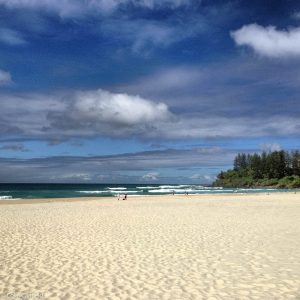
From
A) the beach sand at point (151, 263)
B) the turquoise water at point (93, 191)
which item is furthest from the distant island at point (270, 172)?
the beach sand at point (151, 263)

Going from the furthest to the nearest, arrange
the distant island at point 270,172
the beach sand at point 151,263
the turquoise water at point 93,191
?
the distant island at point 270,172
the turquoise water at point 93,191
the beach sand at point 151,263

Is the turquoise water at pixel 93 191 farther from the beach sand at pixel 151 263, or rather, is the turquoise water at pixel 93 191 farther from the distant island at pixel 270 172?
the beach sand at pixel 151 263

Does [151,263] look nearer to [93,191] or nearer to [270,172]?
[93,191]

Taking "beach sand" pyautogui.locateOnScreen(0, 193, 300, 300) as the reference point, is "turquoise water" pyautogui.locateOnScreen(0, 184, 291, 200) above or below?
above

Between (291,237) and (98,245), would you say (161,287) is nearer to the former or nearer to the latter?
(98,245)

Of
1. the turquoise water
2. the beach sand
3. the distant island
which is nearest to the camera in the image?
the beach sand

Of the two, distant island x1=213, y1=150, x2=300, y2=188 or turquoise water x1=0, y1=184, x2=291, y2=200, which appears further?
distant island x1=213, y1=150, x2=300, y2=188

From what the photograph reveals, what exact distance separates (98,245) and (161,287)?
536 centimetres

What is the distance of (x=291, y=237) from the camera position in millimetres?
13711

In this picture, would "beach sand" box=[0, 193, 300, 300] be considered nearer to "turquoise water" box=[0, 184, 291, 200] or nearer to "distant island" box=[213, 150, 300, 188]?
"turquoise water" box=[0, 184, 291, 200]

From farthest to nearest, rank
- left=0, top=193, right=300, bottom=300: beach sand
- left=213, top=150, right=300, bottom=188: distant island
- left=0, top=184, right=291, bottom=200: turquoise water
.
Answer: left=213, top=150, right=300, bottom=188: distant island < left=0, top=184, right=291, bottom=200: turquoise water < left=0, top=193, right=300, bottom=300: beach sand

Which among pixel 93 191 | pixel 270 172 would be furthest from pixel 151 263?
pixel 270 172

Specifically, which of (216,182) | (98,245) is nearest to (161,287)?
(98,245)

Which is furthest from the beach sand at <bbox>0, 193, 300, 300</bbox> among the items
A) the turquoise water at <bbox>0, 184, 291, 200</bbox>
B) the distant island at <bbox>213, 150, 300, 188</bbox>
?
the distant island at <bbox>213, 150, 300, 188</bbox>
